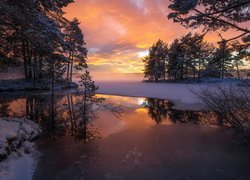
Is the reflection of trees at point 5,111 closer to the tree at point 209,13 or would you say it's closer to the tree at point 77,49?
the tree at point 209,13

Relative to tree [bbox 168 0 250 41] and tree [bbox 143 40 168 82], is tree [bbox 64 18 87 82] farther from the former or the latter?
tree [bbox 168 0 250 41]

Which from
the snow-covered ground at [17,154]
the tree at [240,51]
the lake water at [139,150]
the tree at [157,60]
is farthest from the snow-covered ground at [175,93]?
the tree at [157,60]

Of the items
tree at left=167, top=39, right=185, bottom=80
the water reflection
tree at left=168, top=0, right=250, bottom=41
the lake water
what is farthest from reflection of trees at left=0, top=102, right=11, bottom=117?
tree at left=167, top=39, right=185, bottom=80

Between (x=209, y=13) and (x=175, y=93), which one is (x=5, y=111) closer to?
(x=209, y=13)

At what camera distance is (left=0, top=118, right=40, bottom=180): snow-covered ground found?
Result: 528cm

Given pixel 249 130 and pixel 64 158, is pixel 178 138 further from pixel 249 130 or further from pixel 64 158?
pixel 64 158

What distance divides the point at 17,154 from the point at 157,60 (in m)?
44.6

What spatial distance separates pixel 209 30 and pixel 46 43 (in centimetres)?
580

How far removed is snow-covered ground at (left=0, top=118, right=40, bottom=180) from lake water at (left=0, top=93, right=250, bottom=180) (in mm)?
318

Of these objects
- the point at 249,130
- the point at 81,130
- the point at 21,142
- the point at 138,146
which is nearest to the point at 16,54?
the point at 21,142

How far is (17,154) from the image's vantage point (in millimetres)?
6359

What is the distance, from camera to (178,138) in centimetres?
848

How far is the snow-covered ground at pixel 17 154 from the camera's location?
5281 mm

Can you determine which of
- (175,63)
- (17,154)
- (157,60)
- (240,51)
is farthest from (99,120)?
(157,60)
